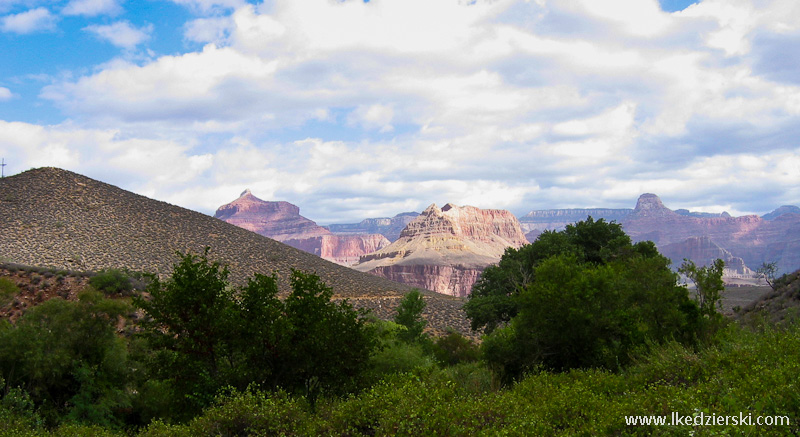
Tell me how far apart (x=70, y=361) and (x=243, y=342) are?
12.3m

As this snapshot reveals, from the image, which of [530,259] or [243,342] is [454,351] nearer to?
[530,259]

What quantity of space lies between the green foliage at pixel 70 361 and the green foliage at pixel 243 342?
835cm

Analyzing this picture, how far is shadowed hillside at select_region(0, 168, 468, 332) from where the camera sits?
58.6 m

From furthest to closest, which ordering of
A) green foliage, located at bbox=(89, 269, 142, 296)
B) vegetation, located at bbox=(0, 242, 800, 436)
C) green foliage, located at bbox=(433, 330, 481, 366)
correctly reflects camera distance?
green foliage, located at bbox=(89, 269, 142, 296) < green foliage, located at bbox=(433, 330, 481, 366) < vegetation, located at bbox=(0, 242, 800, 436)

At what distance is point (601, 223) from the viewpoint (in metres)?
48.1

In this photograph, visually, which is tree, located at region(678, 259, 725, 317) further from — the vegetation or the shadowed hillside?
the shadowed hillside

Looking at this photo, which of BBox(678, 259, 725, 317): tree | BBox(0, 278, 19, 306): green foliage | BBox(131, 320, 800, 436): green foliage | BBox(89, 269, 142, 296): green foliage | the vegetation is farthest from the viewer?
BBox(89, 269, 142, 296): green foliage

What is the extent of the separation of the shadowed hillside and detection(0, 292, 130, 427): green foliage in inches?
1152

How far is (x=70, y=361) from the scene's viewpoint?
2370 centimetres

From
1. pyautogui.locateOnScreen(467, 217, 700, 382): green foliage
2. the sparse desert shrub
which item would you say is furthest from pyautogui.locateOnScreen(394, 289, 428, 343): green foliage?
the sparse desert shrub

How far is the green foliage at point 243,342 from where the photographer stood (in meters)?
16.3

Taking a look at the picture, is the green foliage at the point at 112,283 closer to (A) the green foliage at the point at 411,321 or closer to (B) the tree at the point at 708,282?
(A) the green foliage at the point at 411,321

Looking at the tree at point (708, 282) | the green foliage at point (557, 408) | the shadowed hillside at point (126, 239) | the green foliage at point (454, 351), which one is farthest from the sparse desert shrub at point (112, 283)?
the tree at point (708, 282)

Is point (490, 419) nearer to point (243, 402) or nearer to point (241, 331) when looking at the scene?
point (243, 402)
